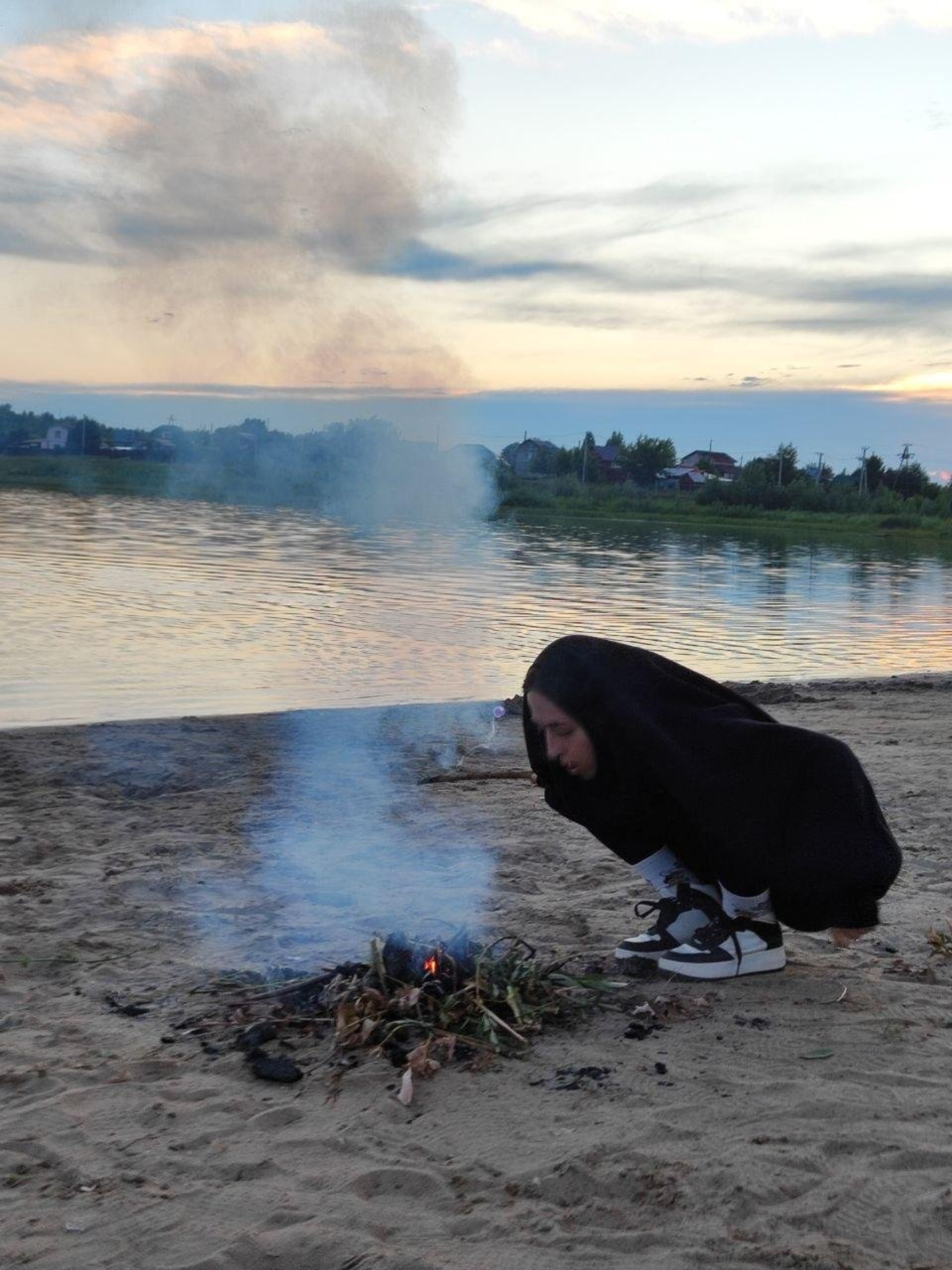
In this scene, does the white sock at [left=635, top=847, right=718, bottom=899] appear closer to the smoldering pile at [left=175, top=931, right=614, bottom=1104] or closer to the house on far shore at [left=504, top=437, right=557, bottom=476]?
the smoldering pile at [left=175, top=931, right=614, bottom=1104]

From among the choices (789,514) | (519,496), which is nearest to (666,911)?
(519,496)

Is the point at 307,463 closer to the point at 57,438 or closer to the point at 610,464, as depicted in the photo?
the point at 57,438

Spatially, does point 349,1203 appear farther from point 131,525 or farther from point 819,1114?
point 131,525

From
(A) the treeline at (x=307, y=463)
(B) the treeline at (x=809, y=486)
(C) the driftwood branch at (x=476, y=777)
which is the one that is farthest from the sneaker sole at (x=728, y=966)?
(B) the treeline at (x=809, y=486)

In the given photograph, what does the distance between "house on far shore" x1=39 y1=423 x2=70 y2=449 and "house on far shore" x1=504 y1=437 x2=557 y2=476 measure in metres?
3.40

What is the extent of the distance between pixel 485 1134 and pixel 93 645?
1012 centimetres

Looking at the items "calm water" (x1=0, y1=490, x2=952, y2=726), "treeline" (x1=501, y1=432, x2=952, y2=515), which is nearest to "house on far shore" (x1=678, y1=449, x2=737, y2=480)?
"treeline" (x1=501, y1=432, x2=952, y2=515)

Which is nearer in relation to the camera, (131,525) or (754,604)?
(754,604)

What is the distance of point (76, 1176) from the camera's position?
2.95 m

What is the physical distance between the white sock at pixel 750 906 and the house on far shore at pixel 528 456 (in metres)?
6.59

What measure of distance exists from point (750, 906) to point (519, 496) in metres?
8.52

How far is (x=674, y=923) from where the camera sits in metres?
4.21

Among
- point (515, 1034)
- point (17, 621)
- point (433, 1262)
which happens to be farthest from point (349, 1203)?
point (17, 621)

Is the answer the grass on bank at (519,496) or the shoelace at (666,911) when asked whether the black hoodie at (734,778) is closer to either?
the shoelace at (666,911)
